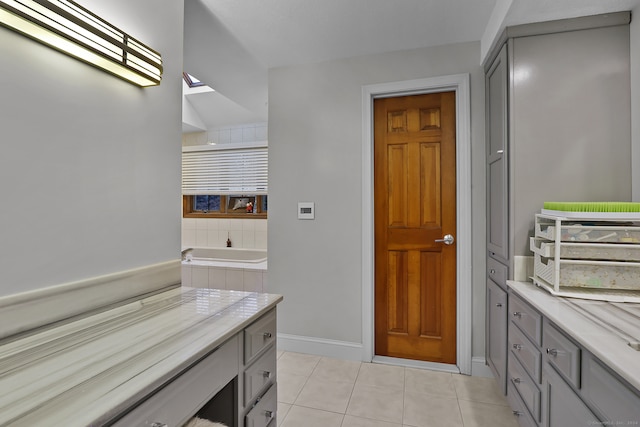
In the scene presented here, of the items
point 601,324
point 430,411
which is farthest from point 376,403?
point 601,324

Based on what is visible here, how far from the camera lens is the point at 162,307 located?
119 centimetres

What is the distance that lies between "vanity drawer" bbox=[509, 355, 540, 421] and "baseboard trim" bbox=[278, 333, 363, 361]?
1.10m

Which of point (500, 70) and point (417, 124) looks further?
point (417, 124)

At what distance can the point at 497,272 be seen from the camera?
1.98 metres

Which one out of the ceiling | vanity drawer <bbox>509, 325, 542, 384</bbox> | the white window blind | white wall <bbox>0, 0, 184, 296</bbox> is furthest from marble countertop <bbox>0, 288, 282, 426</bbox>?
the white window blind

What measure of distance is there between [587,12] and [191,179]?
451cm

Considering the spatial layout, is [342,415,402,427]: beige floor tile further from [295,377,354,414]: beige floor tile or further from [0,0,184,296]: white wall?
[0,0,184,296]: white wall

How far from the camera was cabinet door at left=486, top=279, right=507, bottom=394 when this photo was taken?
1835mm

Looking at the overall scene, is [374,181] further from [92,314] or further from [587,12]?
[92,314]

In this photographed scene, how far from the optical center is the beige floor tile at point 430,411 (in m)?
1.79

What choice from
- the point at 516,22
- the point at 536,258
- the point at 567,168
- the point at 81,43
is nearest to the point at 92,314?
the point at 81,43

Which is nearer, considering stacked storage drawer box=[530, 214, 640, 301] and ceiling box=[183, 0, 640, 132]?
stacked storage drawer box=[530, 214, 640, 301]

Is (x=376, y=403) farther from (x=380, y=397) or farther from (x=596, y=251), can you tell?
(x=596, y=251)

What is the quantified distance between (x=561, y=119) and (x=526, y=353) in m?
1.21
